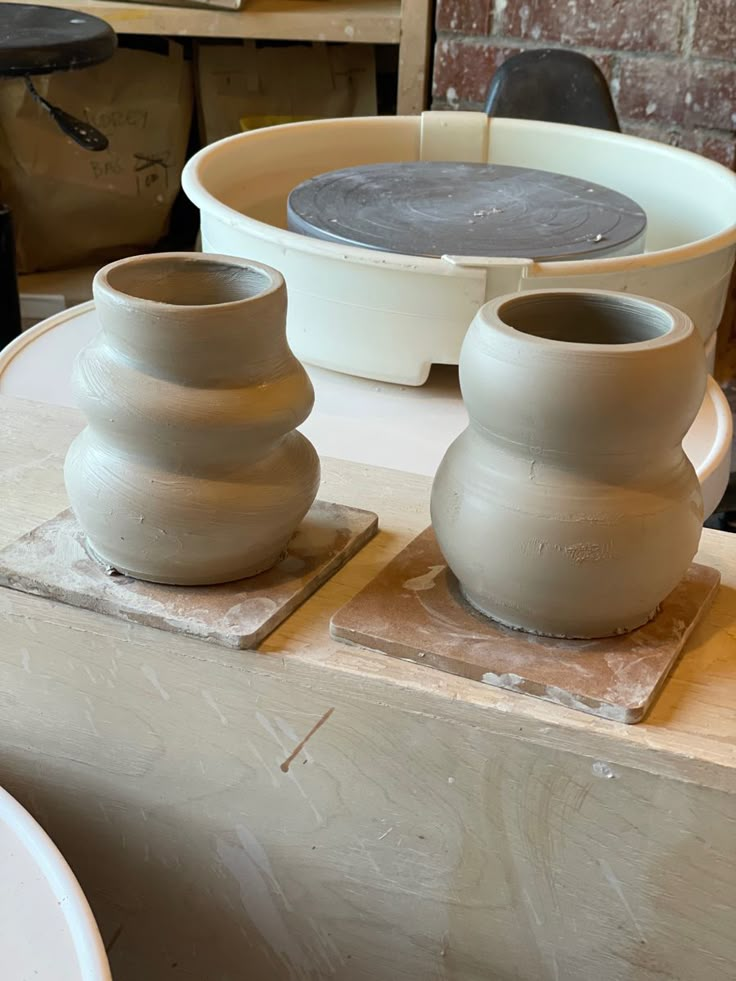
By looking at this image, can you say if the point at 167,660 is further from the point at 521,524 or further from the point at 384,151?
the point at 384,151

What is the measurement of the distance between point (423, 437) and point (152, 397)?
419mm

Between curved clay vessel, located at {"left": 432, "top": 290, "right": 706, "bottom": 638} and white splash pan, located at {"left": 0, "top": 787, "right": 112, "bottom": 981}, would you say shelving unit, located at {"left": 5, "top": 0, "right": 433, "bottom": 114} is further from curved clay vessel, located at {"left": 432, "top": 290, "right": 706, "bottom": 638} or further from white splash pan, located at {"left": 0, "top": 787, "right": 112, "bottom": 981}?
white splash pan, located at {"left": 0, "top": 787, "right": 112, "bottom": 981}

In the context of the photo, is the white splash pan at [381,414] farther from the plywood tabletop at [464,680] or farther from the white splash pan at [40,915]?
the white splash pan at [40,915]

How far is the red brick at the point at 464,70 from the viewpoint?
5.53 feet

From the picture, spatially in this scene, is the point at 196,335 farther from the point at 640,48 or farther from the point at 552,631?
the point at 640,48

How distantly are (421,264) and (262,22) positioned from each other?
1.11 meters

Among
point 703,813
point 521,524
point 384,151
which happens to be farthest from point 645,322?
point 384,151

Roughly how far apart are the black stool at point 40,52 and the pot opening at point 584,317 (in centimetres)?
106

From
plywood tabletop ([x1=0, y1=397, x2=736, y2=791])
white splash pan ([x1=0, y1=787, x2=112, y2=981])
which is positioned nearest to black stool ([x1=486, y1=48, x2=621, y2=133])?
plywood tabletop ([x1=0, y1=397, x2=736, y2=791])

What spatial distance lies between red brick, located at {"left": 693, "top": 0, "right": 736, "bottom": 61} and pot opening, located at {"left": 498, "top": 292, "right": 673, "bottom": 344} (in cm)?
123

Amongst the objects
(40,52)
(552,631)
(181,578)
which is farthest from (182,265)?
(40,52)

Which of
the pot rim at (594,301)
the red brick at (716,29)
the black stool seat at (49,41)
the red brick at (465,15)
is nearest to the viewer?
the pot rim at (594,301)

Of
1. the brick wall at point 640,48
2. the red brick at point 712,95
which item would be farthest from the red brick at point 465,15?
the red brick at point 712,95

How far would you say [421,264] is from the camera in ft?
2.80
